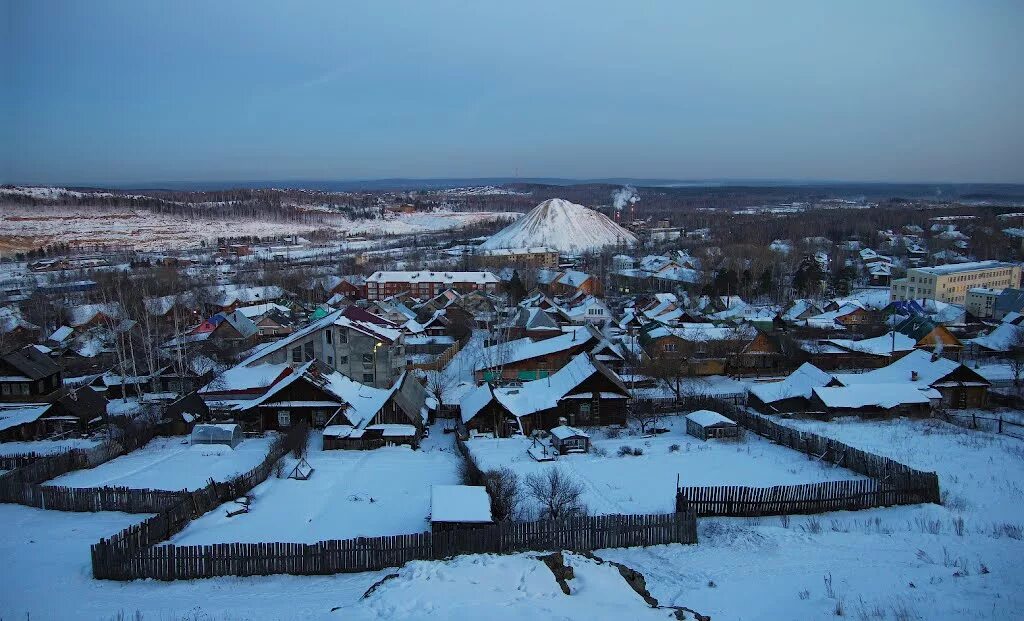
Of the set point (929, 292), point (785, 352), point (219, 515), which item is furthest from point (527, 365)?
point (929, 292)

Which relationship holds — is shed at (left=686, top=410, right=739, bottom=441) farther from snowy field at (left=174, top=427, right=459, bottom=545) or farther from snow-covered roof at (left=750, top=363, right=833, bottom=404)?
snowy field at (left=174, top=427, right=459, bottom=545)

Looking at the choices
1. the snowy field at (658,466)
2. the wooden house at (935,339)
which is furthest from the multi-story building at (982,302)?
the snowy field at (658,466)

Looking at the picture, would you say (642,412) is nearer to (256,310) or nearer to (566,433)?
(566,433)

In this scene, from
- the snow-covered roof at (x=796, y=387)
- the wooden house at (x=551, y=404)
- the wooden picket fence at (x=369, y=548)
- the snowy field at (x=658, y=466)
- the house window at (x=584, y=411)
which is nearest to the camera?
the wooden picket fence at (x=369, y=548)

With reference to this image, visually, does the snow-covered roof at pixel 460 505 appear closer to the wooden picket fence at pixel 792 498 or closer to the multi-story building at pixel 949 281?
the wooden picket fence at pixel 792 498

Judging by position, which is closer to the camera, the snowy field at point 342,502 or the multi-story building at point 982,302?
the snowy field at point 342,502
